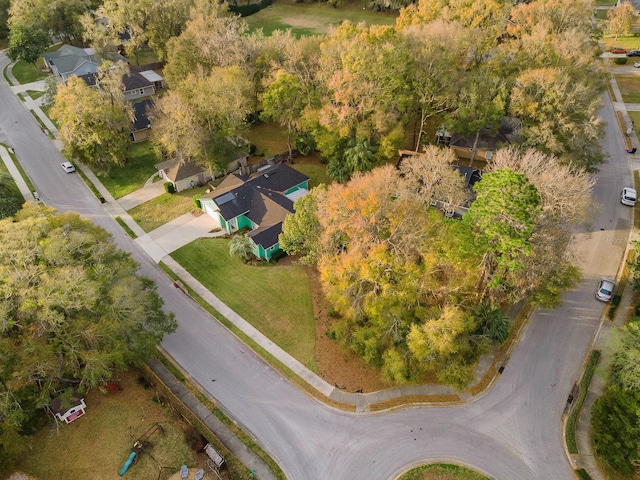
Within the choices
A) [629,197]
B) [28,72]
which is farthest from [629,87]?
[28,72]

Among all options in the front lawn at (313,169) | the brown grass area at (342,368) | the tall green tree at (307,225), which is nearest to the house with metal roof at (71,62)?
the front lawn at (313,169)

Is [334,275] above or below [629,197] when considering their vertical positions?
above

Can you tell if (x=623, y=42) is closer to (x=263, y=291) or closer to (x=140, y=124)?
(x=263, y=291)

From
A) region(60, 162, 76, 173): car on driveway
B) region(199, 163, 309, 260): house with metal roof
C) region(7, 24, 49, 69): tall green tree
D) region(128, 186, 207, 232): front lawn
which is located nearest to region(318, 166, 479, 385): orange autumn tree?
region(199, 163, 309, 260): house with metal roof

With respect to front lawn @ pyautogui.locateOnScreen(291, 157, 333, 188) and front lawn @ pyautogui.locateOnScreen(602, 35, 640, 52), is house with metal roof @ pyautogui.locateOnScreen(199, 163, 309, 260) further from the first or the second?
front lawn @ pyautogui.locateOnScreen(602, 35, 640, 52)

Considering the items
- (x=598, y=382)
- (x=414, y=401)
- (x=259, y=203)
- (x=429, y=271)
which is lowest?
(x=414, y=401)

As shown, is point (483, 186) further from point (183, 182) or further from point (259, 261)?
point (183, 182)

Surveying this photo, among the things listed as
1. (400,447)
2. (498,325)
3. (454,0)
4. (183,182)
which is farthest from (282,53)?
(400,447)
